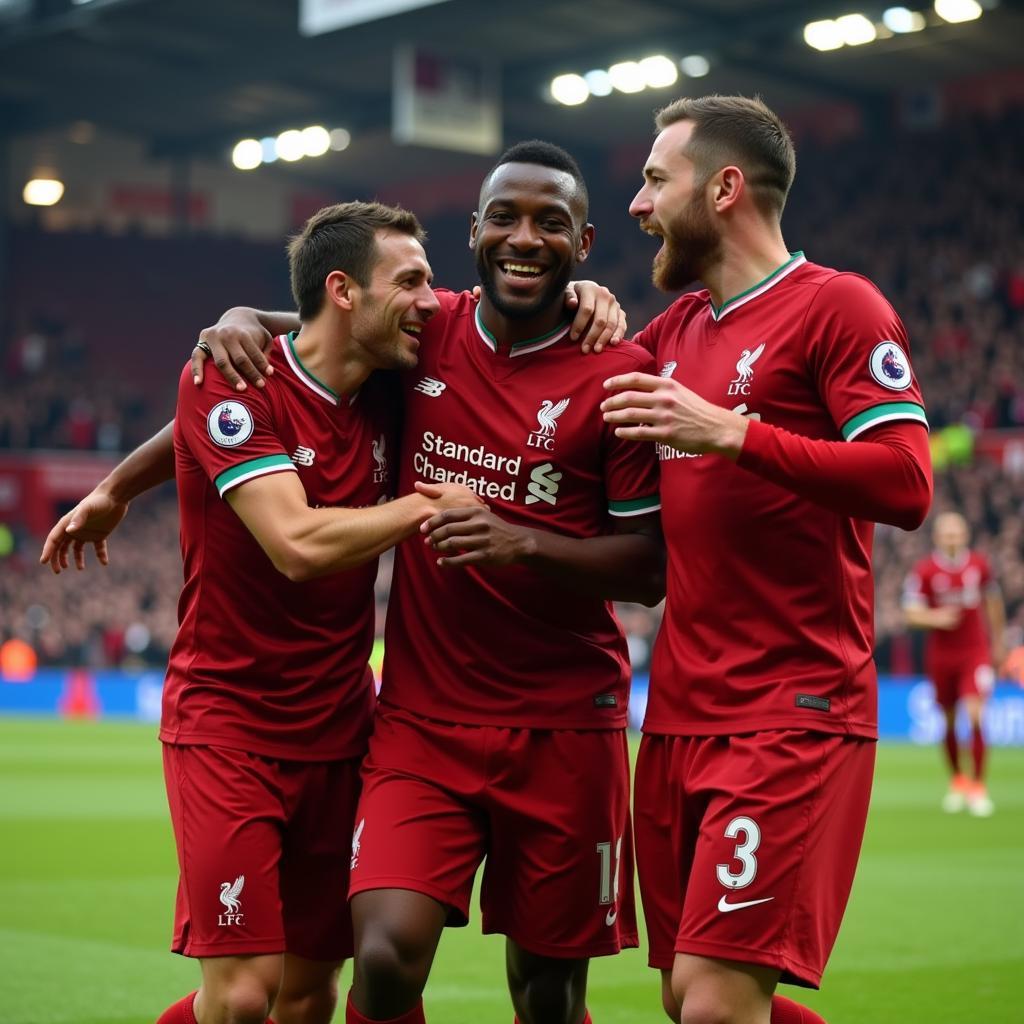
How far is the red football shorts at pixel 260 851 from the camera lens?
4.33 metres

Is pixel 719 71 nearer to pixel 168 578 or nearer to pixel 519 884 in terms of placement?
pixel 168 578

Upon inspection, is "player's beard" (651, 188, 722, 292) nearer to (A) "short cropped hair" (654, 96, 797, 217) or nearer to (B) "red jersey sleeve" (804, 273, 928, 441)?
(A) "short cropped hair" (654, 96, 797, 217)

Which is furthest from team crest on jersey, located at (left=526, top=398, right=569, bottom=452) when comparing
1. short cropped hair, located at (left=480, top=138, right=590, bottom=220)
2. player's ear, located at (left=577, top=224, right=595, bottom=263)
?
short cropped hair, located at (left=480, top=138, right=590, bottom=220)

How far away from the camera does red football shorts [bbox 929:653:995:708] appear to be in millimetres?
13641

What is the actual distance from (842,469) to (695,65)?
2524 centimetres

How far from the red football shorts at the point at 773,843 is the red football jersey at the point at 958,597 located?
9911mm

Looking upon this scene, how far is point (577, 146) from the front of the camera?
34781 millimetres

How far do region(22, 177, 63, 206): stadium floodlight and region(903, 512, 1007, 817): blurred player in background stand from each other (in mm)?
26521

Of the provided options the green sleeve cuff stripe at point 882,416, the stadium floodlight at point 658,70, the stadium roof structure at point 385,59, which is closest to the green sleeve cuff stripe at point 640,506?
the green sleeve cuff stripe at point 882,416

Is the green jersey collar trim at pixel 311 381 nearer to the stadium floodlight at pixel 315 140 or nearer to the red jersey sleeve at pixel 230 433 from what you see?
the red jersey sleeve at pixel 230 433

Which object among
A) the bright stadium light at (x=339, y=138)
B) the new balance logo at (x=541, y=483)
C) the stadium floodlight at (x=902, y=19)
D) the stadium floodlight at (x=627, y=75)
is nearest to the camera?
the new balance logo at (x=541, y=483)

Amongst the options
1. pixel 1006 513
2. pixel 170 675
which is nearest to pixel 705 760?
pixel 170 675

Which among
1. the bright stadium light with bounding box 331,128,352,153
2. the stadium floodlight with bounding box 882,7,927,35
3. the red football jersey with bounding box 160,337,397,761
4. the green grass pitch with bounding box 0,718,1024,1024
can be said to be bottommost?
the green grass pitch with bounding box 0,718,1024,1024

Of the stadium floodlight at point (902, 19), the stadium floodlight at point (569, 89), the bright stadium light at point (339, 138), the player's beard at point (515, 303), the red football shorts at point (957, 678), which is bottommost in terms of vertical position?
the red football shorts at point (957, 678)
